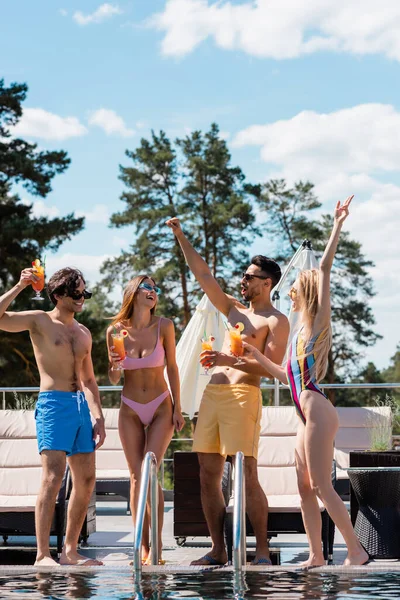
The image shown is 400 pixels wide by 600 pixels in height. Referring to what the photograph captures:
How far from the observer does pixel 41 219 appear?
26016 mm

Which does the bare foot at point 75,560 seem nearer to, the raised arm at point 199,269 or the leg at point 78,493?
the leg at point 78,493

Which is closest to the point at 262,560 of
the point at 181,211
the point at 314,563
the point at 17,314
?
the point at 314,563

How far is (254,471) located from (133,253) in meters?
29.5

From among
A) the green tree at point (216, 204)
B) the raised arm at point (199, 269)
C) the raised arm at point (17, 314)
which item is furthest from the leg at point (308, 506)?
the green tree at point (216, 204)

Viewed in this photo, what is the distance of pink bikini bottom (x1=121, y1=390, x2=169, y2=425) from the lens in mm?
5891

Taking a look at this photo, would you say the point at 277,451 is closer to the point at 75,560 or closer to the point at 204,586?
the point at 75,560

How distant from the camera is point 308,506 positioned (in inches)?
211

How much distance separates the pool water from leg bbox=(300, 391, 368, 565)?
0.30m

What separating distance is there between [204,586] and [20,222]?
21556 millimetres

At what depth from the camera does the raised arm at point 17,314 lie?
570cm

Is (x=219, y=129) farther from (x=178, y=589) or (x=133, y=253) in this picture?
(x=178, y=589)

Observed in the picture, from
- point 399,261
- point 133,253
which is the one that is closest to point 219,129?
point 133,253

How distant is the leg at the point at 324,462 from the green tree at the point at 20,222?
20.3m

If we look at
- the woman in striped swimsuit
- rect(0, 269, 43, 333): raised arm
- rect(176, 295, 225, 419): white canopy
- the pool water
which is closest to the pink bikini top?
rect(0, 269, 43, 333): raised arm
